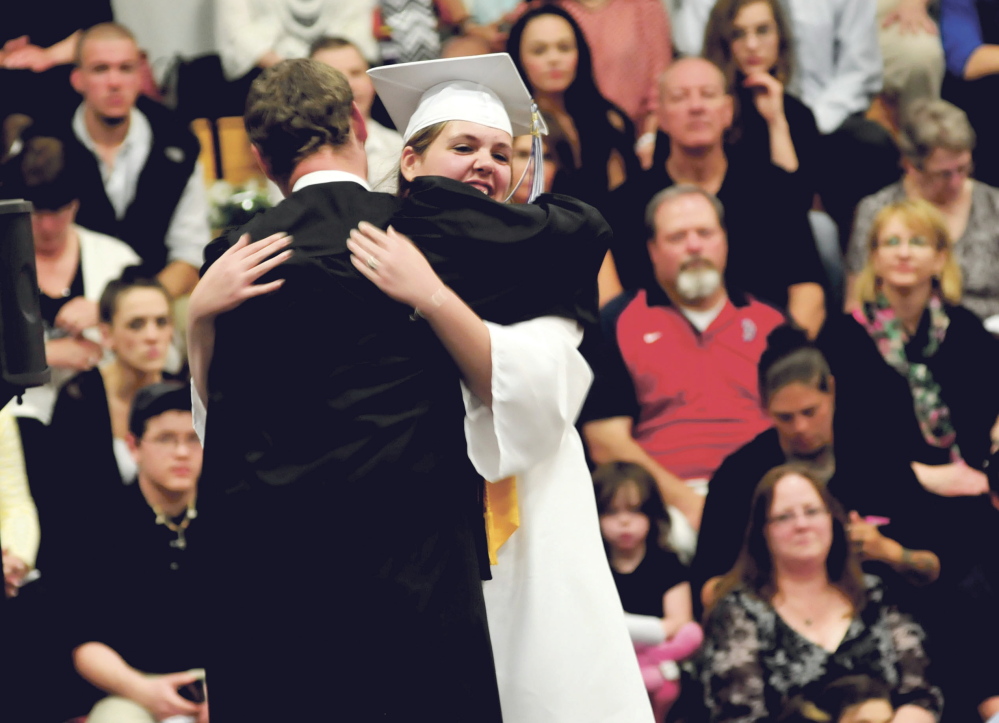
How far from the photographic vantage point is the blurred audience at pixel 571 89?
5.59m

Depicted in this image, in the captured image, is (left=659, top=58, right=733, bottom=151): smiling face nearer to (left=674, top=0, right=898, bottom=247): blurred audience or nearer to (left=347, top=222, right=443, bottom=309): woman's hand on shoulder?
(left=674, top=0, right=898, bottom=247): blurred audience

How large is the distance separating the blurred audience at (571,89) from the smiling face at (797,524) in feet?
4.51

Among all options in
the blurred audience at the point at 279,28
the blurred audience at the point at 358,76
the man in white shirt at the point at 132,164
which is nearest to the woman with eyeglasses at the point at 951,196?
the blurred audience at the point at 358,76

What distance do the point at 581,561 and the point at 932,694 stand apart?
2.52 m

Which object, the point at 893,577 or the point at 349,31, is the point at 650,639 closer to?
the point at 893,577

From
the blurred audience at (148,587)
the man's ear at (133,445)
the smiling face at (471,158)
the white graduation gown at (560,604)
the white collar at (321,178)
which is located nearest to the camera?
the white collar at (321,178)

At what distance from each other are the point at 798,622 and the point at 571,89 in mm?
2174

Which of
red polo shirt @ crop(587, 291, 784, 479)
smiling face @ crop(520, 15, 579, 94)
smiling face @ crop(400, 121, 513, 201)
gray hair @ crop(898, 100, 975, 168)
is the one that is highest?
smiling face @ crop(520, 15, 579, 94)

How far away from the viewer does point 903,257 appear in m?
5.55

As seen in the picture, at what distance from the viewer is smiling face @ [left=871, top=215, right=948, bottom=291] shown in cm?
554

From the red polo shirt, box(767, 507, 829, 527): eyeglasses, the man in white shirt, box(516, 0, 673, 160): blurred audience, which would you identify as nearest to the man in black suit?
box(767, 507, 829, 527): eyeglasses

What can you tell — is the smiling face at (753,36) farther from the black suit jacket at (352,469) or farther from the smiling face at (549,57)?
the black suit jacket at (352,469)

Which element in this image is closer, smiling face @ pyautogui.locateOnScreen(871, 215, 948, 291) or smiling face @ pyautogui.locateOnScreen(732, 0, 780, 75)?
smiling face @ pyautogui.locateOnScreen(871, 215, 948, 291)

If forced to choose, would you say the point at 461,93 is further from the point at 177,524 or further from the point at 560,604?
the point at 177,524
